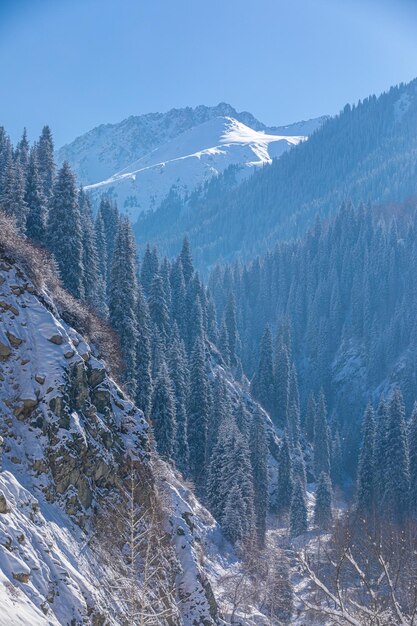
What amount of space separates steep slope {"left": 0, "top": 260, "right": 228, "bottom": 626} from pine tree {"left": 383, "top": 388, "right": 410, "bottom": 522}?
122 ft

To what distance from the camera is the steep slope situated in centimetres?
2109

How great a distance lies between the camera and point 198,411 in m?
67.8

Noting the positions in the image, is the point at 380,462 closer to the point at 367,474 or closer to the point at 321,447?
the point at 367,474

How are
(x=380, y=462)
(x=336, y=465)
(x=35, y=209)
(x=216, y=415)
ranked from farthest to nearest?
(x=336, y=465)
(x=380, y=462)
(x=216, y=415)
(x=35, y=209)

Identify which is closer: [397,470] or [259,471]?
[259,471]

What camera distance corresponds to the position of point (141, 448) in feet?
108

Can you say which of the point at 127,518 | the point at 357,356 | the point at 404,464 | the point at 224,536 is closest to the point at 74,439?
the point at 127,518

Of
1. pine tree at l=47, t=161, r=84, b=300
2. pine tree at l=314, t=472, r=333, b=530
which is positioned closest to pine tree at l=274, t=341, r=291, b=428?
pine tree at l=314, t=472, r=333, b=530

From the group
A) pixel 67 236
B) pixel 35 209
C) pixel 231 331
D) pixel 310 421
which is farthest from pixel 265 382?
pixel 67 236

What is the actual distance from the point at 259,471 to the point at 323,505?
46.9 feet

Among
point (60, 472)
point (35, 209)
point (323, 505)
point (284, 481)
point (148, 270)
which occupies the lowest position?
point (323, 505)

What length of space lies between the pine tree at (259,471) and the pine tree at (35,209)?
30320 mm

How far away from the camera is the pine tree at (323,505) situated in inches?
2901

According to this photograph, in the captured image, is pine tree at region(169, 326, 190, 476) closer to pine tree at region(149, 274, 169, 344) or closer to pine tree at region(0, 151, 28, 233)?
pine tree at region(149, 274, 169, 344)
